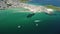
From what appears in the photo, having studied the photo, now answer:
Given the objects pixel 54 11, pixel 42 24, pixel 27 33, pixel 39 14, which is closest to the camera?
pixel 27 33

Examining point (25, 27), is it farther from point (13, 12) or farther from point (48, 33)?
point (13, 12)

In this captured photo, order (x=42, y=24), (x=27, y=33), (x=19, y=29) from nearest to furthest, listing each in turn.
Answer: (x=27, y=33), (x=19, y=29), (x=42, y=24)

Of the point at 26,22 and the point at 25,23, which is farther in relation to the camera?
the point at 26,22

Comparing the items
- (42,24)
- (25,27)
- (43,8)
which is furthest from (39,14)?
(25,27)

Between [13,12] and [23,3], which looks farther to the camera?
[23,3]
